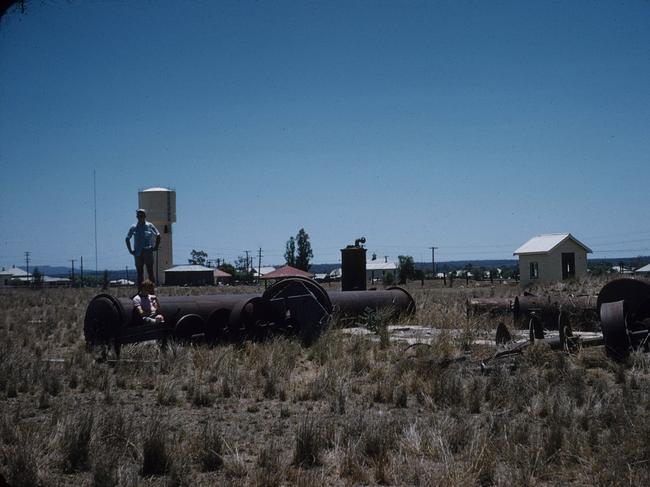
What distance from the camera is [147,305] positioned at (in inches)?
479

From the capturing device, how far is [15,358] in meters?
11.5

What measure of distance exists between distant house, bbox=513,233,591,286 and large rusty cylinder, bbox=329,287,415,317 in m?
29.9

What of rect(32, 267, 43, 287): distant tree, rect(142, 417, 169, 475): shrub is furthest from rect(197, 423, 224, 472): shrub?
rect(32, 267, 43, 287): distant tree

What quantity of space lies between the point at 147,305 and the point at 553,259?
37.8 metres

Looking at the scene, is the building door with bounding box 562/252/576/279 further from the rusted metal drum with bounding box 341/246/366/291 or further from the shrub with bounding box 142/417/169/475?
the shrub with bounding box 142/417/169/475

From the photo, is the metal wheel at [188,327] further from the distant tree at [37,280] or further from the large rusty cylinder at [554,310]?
the distant tree at [37,280]

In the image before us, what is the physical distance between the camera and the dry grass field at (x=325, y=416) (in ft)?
19.6

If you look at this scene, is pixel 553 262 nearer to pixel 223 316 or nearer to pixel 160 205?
pixel 160 205

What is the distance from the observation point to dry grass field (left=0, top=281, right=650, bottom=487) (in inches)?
235

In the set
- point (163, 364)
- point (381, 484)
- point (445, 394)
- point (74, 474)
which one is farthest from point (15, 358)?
point (381, 484)

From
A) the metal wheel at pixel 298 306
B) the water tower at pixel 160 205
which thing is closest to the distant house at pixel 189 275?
the water tower at pixel 160 205

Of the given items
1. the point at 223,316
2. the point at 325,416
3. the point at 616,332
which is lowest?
the point at 325,416

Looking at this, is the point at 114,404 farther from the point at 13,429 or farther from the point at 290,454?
the point at 290,454

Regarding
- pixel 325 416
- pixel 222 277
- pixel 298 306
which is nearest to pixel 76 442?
pixel 325 416
